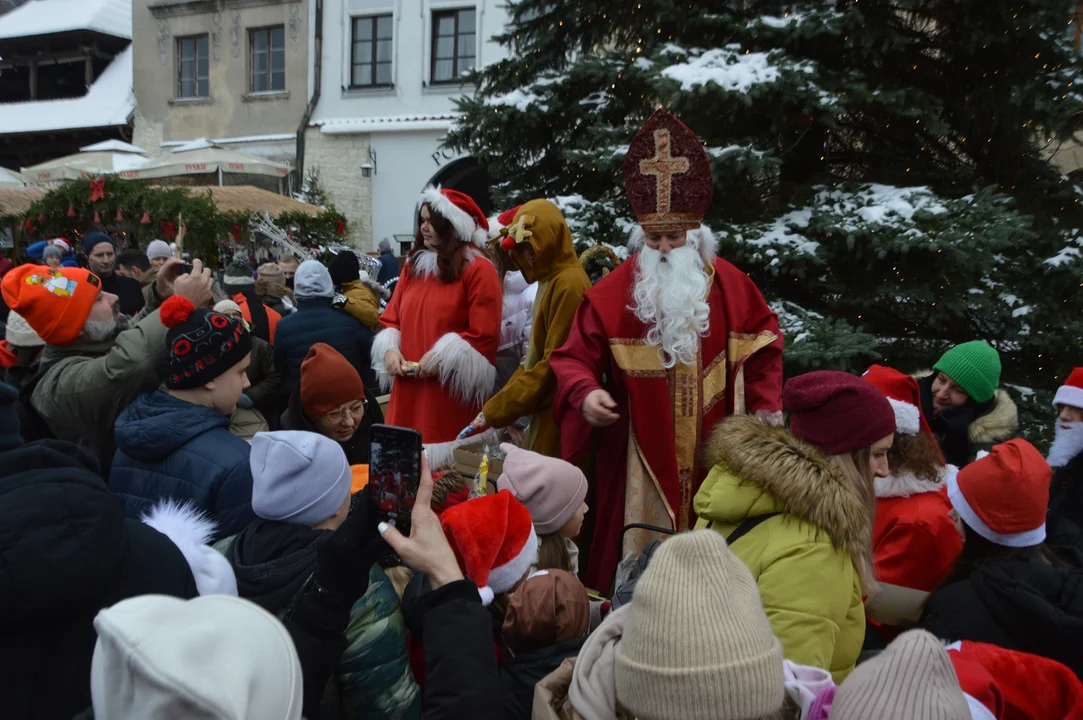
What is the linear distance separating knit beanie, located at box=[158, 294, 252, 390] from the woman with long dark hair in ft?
4.87

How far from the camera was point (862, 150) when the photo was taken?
5691 millimetres

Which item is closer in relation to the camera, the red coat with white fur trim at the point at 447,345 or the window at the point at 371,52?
the red coat with white fur trim at the point at 447,345

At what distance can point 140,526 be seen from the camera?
188cm

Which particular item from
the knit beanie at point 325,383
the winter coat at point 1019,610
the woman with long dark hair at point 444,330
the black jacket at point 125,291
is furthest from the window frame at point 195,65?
the winter coat at point 1019,610

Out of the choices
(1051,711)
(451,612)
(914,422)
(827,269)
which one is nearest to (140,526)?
(451,612)

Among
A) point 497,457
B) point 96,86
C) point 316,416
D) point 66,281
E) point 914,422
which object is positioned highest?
point 96,86

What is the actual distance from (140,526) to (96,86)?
28.6 metres

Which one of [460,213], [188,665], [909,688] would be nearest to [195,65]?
[460,213]

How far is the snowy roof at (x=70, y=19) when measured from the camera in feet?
85.5

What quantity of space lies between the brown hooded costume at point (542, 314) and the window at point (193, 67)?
21.3 metres

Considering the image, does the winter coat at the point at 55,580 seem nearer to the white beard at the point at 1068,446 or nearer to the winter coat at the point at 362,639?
the winter coat at the point at 362,639

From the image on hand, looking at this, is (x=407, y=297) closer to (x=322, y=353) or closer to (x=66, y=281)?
(x=322, y=353)

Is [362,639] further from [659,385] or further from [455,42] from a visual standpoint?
[455,42]

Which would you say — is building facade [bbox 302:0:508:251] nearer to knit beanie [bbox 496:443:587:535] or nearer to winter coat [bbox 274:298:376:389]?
winter coat [bbox 274:298:376:389]
